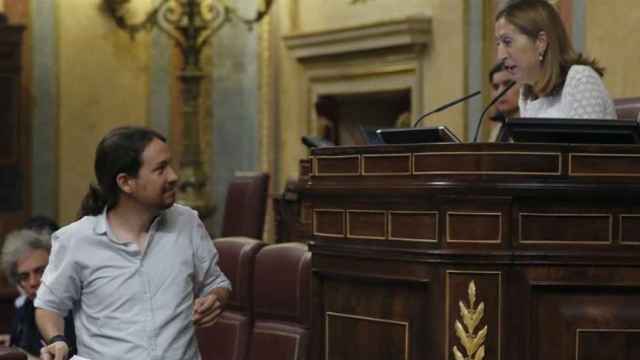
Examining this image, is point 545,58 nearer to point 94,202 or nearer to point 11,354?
point 94,202

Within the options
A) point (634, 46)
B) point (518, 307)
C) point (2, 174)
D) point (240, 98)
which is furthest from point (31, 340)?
point (240, 98)

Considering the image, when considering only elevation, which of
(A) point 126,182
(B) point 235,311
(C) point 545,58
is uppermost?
(C) point 545,58

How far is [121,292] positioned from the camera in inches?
109

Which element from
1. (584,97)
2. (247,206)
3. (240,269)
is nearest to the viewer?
(584,97)

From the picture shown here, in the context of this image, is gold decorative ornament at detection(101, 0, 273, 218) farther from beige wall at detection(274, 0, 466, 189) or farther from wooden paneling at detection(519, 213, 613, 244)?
wooden paneling at detection(519, 213, 613, 244)

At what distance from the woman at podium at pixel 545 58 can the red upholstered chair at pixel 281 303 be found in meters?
0.86

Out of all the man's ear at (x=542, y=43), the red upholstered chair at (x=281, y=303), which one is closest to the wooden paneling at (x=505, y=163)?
the man's ear at (x=542, y=43)

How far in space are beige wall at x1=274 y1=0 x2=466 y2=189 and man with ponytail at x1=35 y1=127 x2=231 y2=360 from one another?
383 centimetres

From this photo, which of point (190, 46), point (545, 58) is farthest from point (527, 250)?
point (190, 46)

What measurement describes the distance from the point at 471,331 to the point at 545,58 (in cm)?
79

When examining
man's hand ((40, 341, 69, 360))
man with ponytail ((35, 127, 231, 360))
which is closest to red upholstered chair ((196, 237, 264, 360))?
man with ponytail ((35, 127, 231, 360))

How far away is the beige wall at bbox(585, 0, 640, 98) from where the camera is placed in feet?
16.7

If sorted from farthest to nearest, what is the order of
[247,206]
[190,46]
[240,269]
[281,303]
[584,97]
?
1. [190,46]
2. [247,206]
3. [240,269]
4. [281,303]
5. [584,97]

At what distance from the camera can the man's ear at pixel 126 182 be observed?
283 cm
